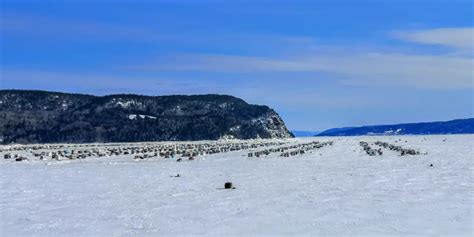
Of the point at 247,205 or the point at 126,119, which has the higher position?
the point at 126,119

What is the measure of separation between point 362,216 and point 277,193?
5.39 m

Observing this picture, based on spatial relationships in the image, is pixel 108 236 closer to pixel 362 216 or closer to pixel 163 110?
pixel 362 216

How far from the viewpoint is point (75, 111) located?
17562cm

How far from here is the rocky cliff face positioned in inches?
6117

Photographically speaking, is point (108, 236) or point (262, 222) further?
point (262, 222)

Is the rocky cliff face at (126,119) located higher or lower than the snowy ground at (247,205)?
higher

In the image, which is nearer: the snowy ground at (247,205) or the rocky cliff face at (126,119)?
the snowy ground at (247,205)

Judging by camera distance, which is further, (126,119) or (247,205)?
(126,119)

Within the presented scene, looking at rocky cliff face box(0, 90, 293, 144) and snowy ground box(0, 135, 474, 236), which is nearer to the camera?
snowy ground box(0, 135, 474, 236)

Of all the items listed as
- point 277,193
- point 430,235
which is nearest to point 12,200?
point 277,193

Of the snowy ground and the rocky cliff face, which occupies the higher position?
the rocky cliff face

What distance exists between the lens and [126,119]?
17138 cm

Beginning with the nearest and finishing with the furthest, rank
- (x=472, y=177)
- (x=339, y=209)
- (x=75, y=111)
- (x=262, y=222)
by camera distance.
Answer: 1. (x=262, y=222)
2. (x=339, y=209)
3. (x=472, y=177)
4. (x=75, y=111)

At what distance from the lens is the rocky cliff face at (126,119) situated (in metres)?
155
